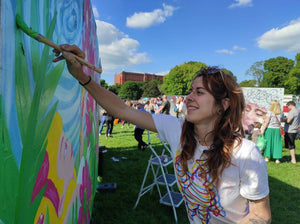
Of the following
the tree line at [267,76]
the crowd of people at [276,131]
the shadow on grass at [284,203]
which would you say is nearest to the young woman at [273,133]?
the crowd of people at [276,131]

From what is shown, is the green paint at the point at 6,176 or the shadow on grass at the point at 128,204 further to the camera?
the shadow on grass at the point at 128,204

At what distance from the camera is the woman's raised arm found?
106 cm

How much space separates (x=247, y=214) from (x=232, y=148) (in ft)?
1.39

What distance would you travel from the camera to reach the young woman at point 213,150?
1.21 meters

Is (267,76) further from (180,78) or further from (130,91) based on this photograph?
(130,91)

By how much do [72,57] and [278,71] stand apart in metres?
54.7

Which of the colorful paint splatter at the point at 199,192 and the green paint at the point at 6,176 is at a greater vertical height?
the green paint at the point at 6,176

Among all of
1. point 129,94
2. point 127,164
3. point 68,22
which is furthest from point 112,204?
point 129,94

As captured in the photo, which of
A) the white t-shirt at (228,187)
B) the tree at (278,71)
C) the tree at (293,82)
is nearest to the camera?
the white t-shirt at (228,187)

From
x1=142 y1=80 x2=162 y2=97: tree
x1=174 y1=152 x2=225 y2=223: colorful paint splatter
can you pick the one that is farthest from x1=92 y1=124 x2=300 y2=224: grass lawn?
x1=142 y1=80 x2=162 y2=97: tree

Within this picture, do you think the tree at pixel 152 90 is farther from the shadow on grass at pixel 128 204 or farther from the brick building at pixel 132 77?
the shadow on grass at pixel 128 204

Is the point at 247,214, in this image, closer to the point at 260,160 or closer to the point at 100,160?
the point at 260,160

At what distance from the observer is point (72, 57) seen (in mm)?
998

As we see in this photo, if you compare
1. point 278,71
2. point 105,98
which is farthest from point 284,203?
point 278,71
